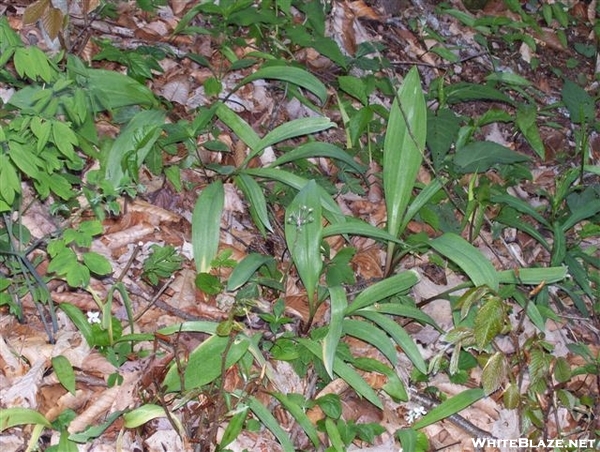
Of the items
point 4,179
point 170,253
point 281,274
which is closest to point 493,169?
point 281,274

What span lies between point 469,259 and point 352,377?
612 millimetres

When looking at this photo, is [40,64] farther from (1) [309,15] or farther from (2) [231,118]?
(1) [309,15]

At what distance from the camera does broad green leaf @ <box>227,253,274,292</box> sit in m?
2.79

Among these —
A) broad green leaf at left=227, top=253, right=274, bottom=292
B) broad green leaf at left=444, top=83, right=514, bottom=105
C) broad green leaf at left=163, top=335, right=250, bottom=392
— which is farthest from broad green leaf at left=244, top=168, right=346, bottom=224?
broad green leaf at left=444, top=83, right=514, bottom=105

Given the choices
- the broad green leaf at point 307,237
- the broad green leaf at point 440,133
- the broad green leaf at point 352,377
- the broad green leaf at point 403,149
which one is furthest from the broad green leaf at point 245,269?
the broad green leaf at point 440,133

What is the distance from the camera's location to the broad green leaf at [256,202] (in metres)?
3.07

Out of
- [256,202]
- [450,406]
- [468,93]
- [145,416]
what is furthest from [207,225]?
[468,93]

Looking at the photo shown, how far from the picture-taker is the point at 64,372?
2455 millimetres

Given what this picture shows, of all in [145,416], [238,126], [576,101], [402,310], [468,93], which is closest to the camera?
[145,416]

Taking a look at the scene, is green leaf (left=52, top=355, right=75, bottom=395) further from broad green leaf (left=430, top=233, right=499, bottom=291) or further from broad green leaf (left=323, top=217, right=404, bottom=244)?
broad green leaf (left=430, top=233, right=499, bottom=291)

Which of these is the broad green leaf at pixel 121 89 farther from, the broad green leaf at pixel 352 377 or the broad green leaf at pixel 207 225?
the broad green leaf at pixel 352 377

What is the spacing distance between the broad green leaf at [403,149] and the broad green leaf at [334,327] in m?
0.44

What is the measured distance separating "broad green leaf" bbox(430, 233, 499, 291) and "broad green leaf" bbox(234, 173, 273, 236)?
0.67m

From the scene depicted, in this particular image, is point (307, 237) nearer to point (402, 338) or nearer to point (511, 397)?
point (402, 338)
